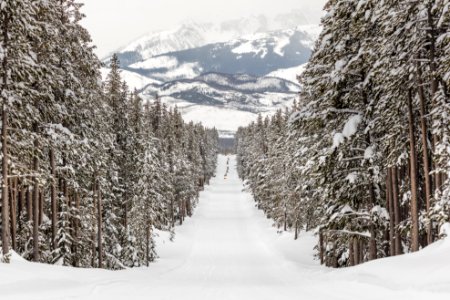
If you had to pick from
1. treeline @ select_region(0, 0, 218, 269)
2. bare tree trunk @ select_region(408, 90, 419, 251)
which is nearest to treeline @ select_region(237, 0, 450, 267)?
bare tree trunk @ select_region(408, 90, 419, 251)

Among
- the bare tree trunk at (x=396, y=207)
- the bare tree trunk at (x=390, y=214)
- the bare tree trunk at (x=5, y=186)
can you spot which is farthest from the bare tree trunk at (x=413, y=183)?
the bare tree trunk at (x=5, y=186)

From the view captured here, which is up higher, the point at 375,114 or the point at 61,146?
the point at 375,114

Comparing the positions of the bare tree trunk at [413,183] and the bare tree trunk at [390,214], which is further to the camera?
the bare tree trunk at [390,214]

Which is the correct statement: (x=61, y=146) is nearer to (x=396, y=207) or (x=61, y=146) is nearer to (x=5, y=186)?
(x=5, y=186)

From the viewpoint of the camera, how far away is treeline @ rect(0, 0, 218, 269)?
17.2 metres

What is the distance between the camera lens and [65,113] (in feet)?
70.6

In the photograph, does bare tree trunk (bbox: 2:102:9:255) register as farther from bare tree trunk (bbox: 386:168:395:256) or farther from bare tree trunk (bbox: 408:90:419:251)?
bare tree trunk (bbox: 386:168:395:256)

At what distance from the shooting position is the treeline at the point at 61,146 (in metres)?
17.2

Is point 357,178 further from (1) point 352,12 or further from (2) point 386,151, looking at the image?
(1) point 352,12

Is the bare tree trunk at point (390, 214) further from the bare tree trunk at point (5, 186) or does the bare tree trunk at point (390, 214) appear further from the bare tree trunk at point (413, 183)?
the bare tree trunk at point (5, 186)

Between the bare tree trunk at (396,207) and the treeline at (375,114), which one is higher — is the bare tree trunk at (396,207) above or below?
below

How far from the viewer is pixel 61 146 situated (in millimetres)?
21406

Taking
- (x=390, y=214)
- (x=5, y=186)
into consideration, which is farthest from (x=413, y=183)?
(x=5, y=186)

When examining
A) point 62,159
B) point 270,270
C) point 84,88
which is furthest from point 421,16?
point 270,270
